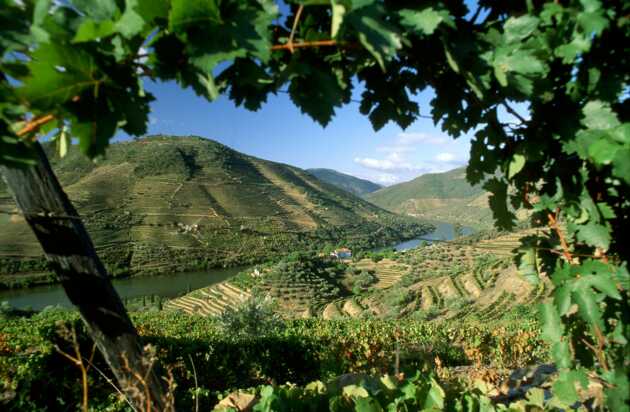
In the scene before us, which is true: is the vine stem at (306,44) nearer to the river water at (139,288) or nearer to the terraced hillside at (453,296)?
the terraced hillside at (453,296)

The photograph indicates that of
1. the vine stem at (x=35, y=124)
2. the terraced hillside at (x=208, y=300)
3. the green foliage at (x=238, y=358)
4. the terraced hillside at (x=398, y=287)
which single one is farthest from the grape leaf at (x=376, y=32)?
the terraced hillside at (x=208, y=300)

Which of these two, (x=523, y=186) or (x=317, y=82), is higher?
(x=317, y=82)

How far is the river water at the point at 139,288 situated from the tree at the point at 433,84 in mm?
73789

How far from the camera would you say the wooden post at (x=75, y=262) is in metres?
1.97

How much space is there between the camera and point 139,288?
80312 millimetres

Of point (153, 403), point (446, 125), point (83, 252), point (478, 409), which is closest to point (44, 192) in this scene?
point (83, 252)

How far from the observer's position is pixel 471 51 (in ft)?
A: 3.87

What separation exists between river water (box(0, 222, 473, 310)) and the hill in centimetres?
243

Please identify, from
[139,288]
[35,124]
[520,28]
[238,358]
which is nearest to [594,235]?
[520,28]

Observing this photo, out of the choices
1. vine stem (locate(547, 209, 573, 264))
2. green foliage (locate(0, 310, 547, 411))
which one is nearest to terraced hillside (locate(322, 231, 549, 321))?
green foliage (locate(0, 310, 547, 411))

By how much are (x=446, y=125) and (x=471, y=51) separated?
535mm

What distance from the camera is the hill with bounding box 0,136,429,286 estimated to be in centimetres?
8769

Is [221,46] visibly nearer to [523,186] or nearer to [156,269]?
[523,186]

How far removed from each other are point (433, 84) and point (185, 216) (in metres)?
116
